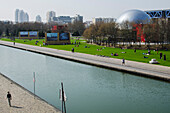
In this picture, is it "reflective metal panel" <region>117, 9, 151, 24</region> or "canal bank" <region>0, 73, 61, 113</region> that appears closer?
"canal bank" <region>0, 73, 61, 113</region>

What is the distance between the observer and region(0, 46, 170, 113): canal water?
62.9 feet

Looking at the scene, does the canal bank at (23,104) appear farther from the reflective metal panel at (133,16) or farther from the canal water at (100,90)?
the reflective metal panel at (133,16)

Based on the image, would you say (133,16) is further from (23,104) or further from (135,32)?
(23,104)

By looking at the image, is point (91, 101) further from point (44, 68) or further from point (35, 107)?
point (44, 68)

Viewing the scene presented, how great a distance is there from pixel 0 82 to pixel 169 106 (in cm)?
1638

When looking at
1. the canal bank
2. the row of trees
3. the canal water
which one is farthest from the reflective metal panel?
the canal bank

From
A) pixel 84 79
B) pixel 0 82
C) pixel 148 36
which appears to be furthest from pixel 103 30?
pixel 0 82

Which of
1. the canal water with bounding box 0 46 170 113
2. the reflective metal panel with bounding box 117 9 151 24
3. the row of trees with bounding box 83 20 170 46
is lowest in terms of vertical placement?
the canal water with bounding box 0 46 170 113

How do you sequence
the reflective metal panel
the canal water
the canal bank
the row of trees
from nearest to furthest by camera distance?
the canal bank, the canal water, the row of trees, the reflective metal panel

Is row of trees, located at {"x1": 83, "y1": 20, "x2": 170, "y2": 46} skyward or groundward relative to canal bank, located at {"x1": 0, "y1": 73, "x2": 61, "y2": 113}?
skyward

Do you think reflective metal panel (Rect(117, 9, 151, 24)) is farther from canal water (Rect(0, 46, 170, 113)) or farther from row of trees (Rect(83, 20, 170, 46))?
canal water (Rect(0, 46, 170, 113))

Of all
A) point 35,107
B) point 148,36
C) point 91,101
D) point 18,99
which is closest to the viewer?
point 35,107

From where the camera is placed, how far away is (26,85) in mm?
26359

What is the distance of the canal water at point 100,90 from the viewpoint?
19.2 m
